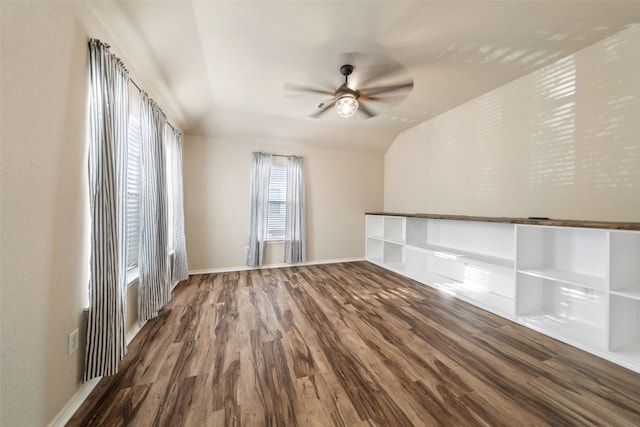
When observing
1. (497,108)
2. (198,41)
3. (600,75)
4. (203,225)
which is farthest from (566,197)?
(203,225)

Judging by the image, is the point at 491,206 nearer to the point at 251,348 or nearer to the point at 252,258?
the point at 251,348

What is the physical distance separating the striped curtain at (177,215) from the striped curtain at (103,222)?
1.79m

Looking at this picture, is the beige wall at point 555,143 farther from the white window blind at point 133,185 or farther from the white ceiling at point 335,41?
the white window blind at point 133,185

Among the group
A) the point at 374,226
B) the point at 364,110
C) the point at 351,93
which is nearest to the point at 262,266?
the point at 374,226

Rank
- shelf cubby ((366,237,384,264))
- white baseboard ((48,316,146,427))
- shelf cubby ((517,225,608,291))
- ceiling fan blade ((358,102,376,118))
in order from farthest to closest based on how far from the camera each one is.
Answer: shelf cubby ((366,237,384,264)), ceiling fan blade ((358,102,376,118)), shelf cubby ((517,225,608,291)), white baseboard ((48,316,146,427))

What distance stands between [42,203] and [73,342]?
2.71ft

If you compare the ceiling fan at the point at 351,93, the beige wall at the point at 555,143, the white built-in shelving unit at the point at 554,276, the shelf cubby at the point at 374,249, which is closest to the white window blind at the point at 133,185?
the ceiling fan at the point at 351,93

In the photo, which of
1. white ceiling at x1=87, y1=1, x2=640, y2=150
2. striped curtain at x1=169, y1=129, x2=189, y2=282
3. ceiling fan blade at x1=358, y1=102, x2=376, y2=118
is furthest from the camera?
striped curtain at x1=169, y1=129, x2=189, y2=282

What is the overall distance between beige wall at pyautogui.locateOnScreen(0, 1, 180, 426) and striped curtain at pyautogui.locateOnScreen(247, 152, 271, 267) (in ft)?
8.86

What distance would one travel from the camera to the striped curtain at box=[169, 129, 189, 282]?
3.21m

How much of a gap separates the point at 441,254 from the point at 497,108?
2009mm

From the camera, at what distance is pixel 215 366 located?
1628 millimetres

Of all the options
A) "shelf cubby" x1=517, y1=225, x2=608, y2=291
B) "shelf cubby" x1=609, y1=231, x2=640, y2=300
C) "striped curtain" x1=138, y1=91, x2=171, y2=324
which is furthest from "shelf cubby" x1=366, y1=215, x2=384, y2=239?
"striped curtain" x1=138, y1=91, x2=171, y2=324

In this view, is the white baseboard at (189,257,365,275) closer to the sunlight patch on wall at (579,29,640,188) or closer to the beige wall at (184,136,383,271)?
the beige wall at (184,136,383,271)
